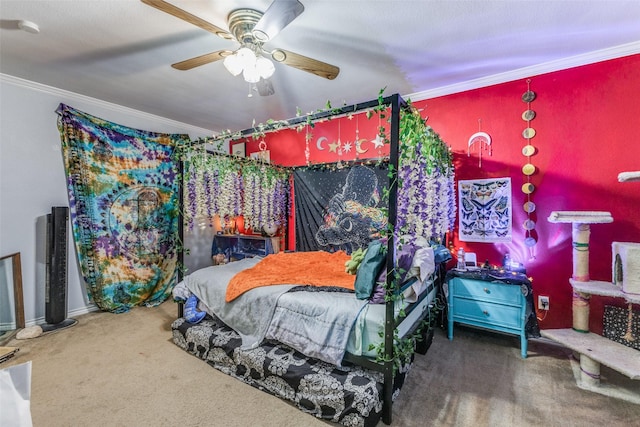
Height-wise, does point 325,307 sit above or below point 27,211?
below

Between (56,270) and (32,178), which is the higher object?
(32,178)

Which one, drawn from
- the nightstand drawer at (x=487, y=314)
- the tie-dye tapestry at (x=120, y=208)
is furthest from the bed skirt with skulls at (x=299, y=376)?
the tie-dye tapestry at (x=120, y=208)

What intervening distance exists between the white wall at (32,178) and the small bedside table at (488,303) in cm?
413

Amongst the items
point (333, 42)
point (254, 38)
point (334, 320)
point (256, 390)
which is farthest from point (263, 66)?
point (256, 390)

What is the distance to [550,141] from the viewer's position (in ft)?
8.58

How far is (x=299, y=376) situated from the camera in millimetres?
1827

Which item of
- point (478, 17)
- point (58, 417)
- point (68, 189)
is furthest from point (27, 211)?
point (478, 17)

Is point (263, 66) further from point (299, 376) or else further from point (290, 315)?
point (299, 376)

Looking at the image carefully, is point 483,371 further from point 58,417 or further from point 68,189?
point 68,189

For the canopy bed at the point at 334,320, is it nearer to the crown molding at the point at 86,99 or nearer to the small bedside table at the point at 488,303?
the small bedside table at the point at 488,303

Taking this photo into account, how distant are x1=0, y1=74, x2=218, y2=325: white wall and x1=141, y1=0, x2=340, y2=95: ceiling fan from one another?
232cm

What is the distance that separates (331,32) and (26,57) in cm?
266

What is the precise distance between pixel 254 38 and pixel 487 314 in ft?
9.28

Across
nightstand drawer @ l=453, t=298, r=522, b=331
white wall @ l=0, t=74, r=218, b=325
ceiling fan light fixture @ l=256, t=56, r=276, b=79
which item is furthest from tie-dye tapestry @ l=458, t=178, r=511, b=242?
white wall @ l=0, t=74, r=218, b=325
